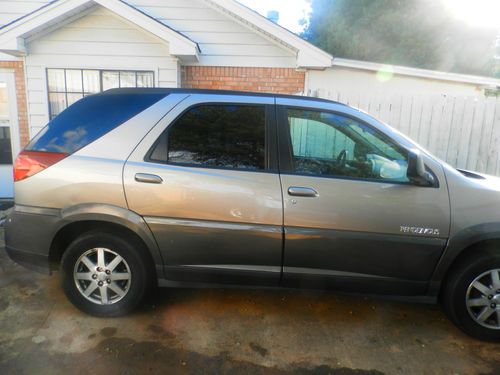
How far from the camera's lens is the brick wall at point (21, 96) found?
21.5 feet

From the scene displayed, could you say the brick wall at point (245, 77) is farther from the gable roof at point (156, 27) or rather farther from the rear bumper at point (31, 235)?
the rear bumper at point (31, 235)

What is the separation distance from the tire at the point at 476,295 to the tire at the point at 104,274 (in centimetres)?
245

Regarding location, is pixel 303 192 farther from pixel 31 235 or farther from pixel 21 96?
pixel 21 96

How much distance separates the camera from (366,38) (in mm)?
15320

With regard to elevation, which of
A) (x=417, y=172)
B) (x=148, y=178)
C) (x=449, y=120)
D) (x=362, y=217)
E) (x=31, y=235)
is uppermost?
(x=449, y=120)

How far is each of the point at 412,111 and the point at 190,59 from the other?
3824 mm

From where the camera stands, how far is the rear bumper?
9.74 feet

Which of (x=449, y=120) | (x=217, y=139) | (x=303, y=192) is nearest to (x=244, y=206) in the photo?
(x=303, y=192)

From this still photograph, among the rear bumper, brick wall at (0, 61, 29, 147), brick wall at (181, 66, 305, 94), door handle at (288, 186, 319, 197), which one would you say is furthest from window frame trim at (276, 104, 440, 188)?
brick wall at (0, 61, 29, 147)

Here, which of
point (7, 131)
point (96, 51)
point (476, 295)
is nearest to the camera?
point (476, 295)

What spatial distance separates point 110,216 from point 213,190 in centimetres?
85

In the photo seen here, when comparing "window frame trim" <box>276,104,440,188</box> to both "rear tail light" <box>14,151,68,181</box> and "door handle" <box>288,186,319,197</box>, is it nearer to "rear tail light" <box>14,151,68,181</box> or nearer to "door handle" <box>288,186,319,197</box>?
"door handle" <box>288,186,319,197</box>

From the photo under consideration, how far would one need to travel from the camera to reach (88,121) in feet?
9.92

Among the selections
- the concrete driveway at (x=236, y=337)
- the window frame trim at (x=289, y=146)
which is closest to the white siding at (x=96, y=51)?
the window frame trim at (x=289, y=146)
